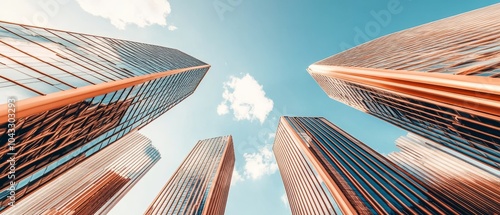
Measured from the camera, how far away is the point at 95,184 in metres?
97.1

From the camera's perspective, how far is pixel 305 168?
197 ft

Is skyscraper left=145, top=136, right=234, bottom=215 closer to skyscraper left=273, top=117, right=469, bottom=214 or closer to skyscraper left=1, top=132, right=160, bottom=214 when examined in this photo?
skyscraper left=1, top=132, right=160, bottom=214

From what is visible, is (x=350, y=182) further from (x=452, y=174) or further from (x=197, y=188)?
(x=452, y=174)

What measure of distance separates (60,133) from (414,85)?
3387cm

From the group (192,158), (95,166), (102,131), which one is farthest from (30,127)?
(95,166)

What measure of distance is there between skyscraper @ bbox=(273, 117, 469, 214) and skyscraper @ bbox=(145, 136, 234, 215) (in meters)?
31.5

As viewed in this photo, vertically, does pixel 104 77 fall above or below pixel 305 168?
below

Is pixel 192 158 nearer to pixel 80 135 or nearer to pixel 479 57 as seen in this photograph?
pixel 80 135

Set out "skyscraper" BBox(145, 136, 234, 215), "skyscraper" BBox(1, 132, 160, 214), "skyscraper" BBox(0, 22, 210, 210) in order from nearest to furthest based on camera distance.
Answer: "skyscraper" BBox(0, 22, 210, 210)
"skyscraper" BBox(145, 136, 234, 215)
"skyscraper" BBox(1, 132, 160, 214)

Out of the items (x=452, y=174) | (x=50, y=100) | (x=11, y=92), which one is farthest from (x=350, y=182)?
(x=452, y=174)

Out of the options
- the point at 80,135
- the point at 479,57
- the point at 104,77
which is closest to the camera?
the point at 479,57

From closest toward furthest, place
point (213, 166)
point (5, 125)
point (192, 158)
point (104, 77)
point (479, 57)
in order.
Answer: point (5, 125) < point (479, 57) < point (104, 77) < point (213, 166) < point (192, 158)

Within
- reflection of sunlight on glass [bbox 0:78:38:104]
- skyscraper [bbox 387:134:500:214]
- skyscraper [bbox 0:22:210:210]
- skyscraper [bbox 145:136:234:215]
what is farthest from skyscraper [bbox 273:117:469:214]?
reflection of sunlight on glass [bbox 0:78:38:104]

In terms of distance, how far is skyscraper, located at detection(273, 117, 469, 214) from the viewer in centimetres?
3400
